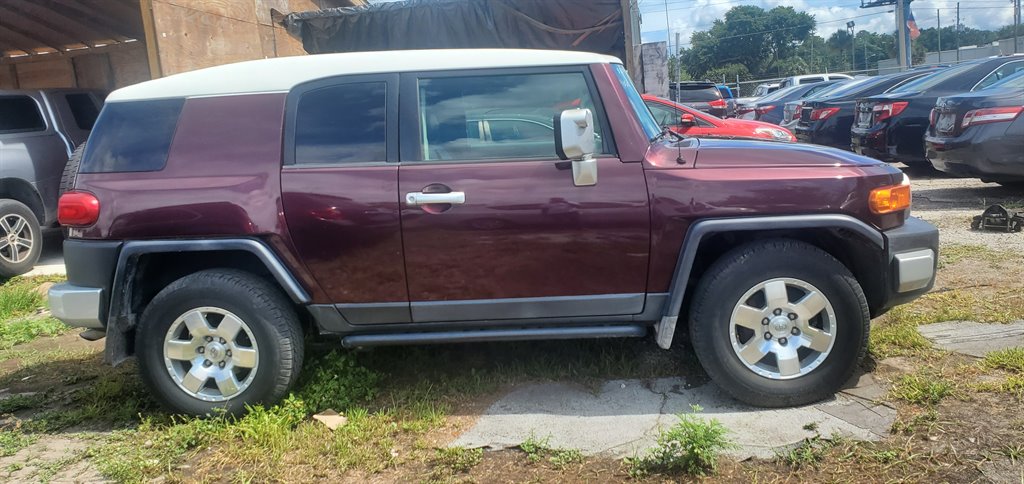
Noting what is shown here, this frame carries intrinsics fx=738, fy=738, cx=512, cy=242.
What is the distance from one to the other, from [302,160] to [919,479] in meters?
3.04

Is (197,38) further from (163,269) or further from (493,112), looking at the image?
(493,112)

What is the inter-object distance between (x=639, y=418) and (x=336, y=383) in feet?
5.10

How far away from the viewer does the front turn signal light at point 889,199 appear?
3.50m

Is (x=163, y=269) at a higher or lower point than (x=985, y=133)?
lower

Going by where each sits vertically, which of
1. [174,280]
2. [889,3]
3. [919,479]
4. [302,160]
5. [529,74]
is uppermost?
[889,3]

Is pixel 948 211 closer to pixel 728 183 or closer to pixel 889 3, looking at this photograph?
pixel 728 183

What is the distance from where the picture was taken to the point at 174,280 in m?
3.85

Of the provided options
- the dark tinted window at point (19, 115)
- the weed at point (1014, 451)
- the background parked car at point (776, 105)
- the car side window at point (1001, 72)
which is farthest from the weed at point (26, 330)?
the background parked car at point (776, 105)

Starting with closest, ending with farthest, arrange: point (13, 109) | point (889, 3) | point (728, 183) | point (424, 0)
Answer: point (728, 183) → point (13, 109) → point (424, 0) → point (889, 3)

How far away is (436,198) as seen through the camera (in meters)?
3.48

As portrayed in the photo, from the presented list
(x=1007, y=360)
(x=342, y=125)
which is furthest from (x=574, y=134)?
(x=1007, y=360)

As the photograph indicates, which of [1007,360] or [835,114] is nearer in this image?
[1007,360]

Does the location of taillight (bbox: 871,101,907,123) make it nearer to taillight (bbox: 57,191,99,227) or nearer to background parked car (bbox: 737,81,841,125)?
background parked car (bbox: 737,81,841,125)

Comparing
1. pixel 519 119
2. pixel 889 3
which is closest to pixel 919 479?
pixel 519 119
